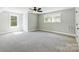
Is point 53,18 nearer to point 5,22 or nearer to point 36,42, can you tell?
point 36,42

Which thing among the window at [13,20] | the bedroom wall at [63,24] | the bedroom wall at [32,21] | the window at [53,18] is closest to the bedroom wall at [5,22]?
the window at [13,20]

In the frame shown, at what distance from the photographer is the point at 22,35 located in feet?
7.64

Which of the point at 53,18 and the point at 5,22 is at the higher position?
the point at 53,18

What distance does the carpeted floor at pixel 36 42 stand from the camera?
7.39 feet

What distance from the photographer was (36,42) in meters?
2.49

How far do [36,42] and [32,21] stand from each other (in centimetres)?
61

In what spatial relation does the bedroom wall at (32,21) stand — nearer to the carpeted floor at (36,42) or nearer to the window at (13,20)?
the carpeted floor at (36,42)

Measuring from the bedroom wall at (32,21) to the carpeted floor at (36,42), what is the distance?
0.46 ft

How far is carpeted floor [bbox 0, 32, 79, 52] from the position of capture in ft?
7.39

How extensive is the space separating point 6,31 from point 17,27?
293mm

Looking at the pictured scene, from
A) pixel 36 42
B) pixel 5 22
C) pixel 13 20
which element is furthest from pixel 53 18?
pixel 5 22

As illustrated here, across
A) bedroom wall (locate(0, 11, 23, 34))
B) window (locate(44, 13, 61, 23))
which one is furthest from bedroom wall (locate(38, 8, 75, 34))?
bedroom wall (locate(0, 11, 23, 34))
